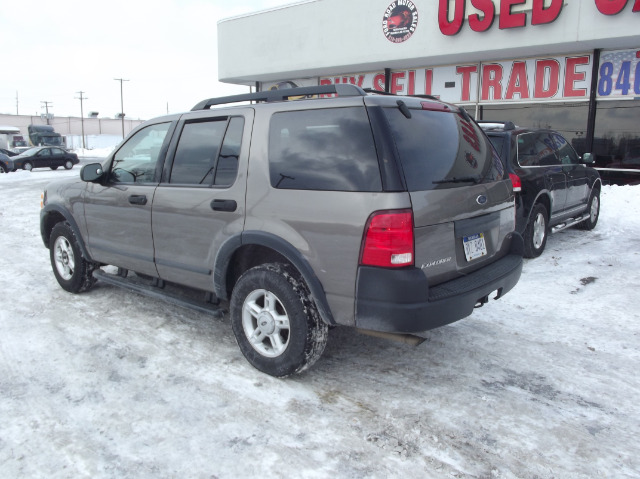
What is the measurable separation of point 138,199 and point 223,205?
42.5 inches

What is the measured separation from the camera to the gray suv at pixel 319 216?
2.90m

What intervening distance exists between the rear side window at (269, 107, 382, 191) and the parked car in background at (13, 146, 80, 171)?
30.6 meters

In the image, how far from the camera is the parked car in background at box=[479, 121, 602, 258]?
6449 mm

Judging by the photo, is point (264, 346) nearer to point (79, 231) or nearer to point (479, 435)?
point (479, 435)

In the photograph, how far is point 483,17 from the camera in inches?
515

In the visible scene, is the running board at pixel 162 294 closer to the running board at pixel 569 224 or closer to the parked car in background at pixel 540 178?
the parked car in background at pixel 540 178

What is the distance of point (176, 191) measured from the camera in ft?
13.1

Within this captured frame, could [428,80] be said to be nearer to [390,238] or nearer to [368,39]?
[368,39]

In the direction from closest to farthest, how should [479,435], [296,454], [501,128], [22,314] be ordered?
1. [296,454]
2. [479,435]
3. [22,314]
4. [501,128]

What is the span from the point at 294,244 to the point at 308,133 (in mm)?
734

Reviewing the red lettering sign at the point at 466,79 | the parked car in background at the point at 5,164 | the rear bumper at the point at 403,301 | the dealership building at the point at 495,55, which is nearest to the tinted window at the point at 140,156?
the rear bumper at the point at 403,301

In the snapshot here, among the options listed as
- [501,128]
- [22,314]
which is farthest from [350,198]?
[501,128]

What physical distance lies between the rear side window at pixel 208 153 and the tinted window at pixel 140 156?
0.31 m

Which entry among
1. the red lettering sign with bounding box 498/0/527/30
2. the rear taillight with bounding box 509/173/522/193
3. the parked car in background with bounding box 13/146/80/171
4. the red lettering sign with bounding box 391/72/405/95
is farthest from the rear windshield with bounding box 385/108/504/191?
the parked car in background with bounding box 13/146/80/171
